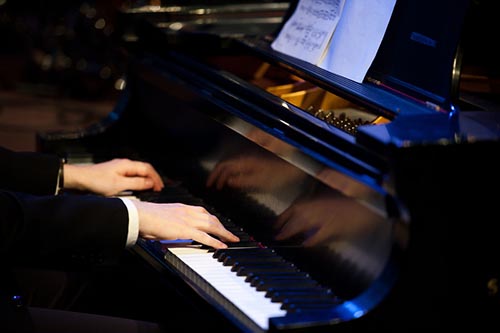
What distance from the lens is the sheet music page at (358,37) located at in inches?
96.2

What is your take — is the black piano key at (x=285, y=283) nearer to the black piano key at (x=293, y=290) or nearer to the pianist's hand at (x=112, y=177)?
the black piano key at (x=293, y=290)

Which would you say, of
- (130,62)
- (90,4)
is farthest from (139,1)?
(90,4)

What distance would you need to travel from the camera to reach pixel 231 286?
1.97 metres

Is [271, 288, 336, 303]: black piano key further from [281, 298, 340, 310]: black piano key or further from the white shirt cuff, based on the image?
the white shirt cuff

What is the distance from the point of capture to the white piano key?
1835 mm

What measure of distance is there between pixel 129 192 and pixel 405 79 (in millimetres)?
955

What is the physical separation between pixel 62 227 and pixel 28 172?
0.65 metres

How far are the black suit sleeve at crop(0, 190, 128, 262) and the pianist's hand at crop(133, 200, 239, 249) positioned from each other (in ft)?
0.21

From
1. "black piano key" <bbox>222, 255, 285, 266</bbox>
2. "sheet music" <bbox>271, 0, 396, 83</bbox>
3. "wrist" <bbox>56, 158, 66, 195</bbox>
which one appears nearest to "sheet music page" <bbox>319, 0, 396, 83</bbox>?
"sheet music" <bbox>271, 0, 396, 83</bbox>

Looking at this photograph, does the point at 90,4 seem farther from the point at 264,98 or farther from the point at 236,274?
the point at 236,274

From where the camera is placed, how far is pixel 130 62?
3.18 meters

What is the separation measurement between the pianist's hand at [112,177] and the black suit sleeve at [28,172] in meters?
0.06

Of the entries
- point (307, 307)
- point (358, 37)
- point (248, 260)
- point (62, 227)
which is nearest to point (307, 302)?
point (307, 307)

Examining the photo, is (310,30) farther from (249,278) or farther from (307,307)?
(307,307)
